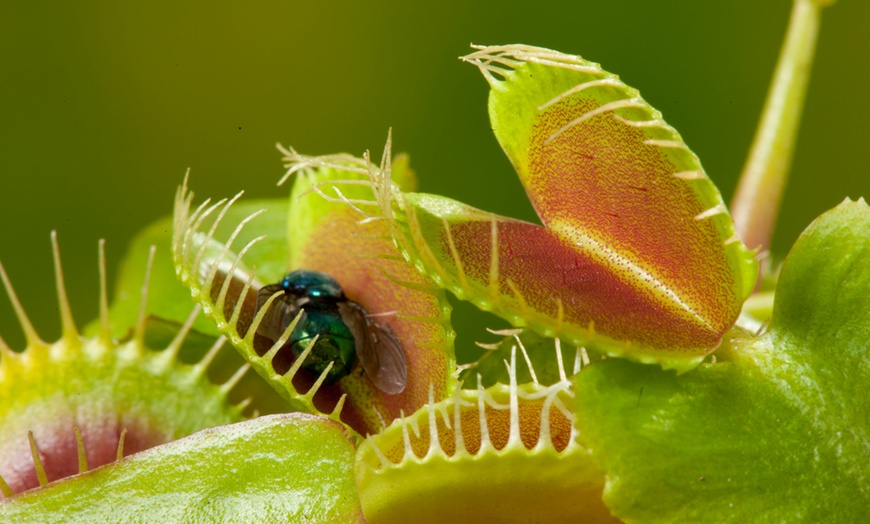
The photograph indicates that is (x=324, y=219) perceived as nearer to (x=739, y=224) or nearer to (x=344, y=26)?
(x=739, y=224)

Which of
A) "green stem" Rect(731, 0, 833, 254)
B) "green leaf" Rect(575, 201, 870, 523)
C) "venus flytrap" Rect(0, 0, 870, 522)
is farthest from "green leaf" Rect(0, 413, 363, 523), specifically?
"green stem" Rect(731, 0, 833, 254)

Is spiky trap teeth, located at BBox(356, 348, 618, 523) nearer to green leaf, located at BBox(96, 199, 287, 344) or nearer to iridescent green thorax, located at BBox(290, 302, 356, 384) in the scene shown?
iridescent green thorax, located at BBox(290, 302, 356, 384)

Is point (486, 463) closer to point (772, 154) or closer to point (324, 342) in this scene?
point (324, 342)

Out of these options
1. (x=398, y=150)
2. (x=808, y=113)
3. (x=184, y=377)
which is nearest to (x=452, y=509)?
(x=184, y=377)

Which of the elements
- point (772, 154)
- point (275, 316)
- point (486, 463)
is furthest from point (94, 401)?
point (772, 154)

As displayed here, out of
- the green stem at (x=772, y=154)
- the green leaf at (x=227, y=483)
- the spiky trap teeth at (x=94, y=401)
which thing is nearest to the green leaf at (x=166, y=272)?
the spiky trap teeth at (x=94, y=401)

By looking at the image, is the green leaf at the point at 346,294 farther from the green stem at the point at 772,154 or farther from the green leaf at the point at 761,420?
the green stem at the point at 772,154
